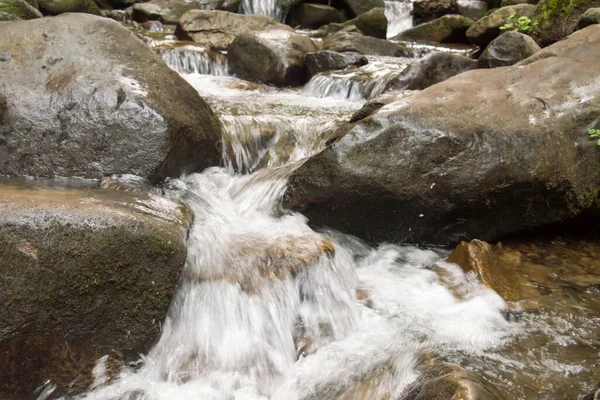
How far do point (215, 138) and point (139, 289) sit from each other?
2.56 m

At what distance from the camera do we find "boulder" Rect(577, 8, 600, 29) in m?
7.42

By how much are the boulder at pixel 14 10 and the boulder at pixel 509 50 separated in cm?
748

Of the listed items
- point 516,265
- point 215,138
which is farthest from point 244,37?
point 516,265

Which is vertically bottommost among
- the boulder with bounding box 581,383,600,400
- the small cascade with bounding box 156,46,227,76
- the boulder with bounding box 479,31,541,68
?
the boulder with bounding box 581,383,600,400

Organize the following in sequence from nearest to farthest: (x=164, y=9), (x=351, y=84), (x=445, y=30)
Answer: (x=351, y=84), (x=445, y=30), (x=164, y=9)

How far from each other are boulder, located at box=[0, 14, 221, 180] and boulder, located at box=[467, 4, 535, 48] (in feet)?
26.6

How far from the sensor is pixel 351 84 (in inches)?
338

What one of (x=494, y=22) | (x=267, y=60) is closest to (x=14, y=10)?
(x=267, y=60)

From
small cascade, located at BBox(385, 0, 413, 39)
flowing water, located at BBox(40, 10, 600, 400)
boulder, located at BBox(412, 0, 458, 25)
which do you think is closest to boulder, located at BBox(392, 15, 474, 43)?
small cascade, located at BBox(385, 0, 413, 39)

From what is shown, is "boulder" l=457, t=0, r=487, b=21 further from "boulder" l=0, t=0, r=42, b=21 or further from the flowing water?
the flowing water

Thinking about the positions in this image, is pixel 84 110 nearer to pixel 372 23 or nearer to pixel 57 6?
pixel 57 6

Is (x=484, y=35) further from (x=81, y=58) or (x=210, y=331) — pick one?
(x=210, y=331)

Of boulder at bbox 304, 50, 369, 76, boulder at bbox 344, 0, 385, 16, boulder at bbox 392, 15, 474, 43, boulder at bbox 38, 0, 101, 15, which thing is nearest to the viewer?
boulder at bbox 304, 50, 369, 76

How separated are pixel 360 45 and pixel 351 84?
3.31m
